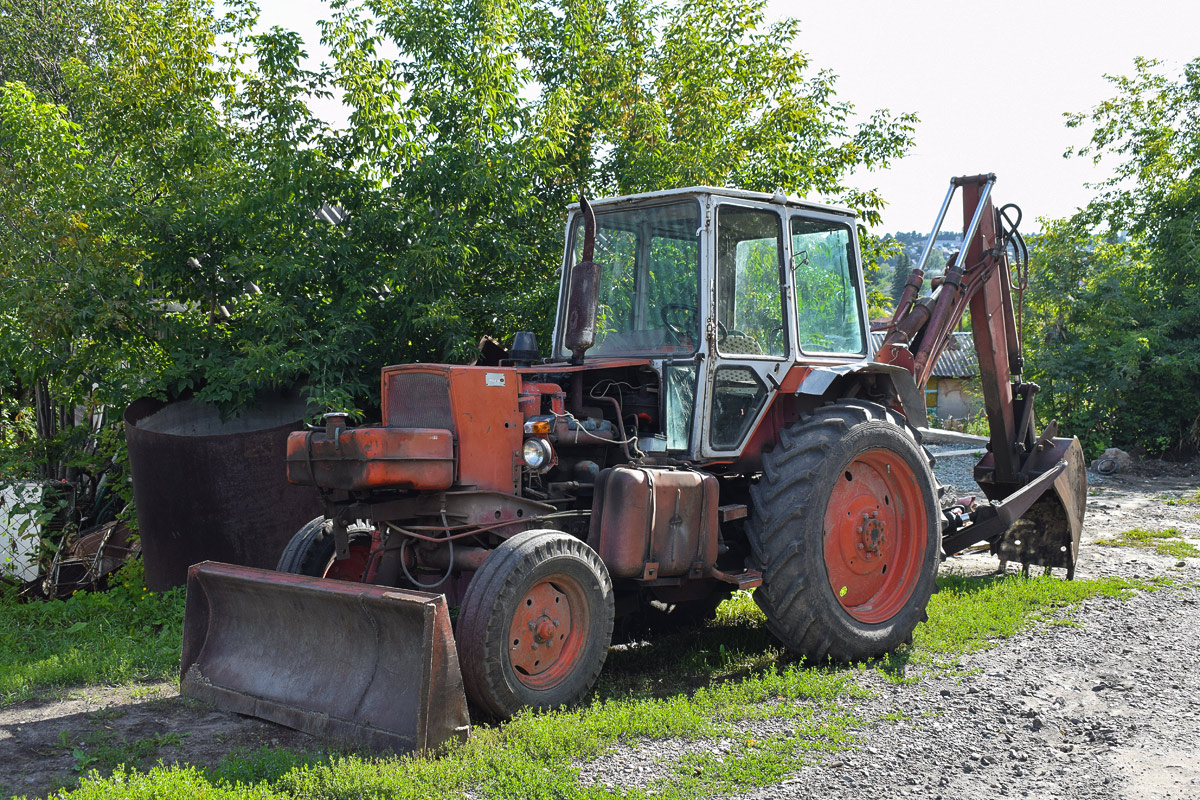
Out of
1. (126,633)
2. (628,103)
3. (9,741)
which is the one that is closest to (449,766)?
(9,741)

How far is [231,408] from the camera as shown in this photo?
7430 millimetres

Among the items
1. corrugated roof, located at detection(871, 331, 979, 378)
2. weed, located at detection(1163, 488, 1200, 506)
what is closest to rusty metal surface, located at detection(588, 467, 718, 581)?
weed, located at detection(1163, 488, 1200, 506)

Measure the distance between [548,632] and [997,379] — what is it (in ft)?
16.3

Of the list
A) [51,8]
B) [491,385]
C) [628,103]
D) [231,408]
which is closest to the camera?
[491,385]

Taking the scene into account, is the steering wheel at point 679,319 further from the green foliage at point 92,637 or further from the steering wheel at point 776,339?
the green foliage at point 92,637

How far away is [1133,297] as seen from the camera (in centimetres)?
1948

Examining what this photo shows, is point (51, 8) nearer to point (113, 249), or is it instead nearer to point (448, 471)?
point (113, 249)

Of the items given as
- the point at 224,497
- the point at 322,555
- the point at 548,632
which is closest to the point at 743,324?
the point at 548,632

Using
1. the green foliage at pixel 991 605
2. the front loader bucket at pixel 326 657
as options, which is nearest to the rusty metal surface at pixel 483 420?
the front loader bucket at pixel 326 657

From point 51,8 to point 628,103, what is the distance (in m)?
9.47

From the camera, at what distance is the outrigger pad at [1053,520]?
25.6 ft

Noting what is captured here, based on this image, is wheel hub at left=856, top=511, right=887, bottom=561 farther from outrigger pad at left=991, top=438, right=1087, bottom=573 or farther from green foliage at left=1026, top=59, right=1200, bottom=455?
green foliage at left=1026, top=59, right=1200, bottom=455

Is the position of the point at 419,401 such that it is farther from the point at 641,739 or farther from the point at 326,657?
the point at 641,739

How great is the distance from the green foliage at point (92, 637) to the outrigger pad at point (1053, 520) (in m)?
6.32
